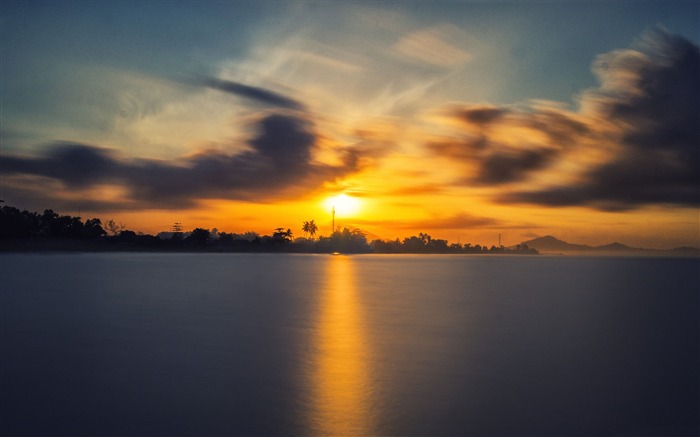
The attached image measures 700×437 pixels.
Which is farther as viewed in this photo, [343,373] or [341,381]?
[343,373]

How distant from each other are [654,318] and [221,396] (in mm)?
30390

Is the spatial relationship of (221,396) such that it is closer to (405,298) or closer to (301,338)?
(301,338)

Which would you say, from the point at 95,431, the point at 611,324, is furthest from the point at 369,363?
the point at 611,324

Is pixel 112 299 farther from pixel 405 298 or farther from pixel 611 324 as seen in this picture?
pixel 611 324

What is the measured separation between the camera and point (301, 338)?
22.7 metres

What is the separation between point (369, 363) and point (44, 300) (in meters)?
31.1

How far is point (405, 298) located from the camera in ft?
145

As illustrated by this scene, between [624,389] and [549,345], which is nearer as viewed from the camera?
[624,389]

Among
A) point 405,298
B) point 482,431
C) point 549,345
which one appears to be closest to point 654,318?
point 549,345

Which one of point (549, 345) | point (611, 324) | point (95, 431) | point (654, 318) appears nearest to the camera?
point (95, 431)

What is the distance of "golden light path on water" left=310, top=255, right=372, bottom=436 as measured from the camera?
11.2 meters

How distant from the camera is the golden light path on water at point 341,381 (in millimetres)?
11227

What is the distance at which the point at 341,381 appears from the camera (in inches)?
588

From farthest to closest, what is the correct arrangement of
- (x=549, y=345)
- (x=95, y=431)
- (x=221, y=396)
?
(x=549, y=345) → (x=221, y=396) → (x=95, y=431)
